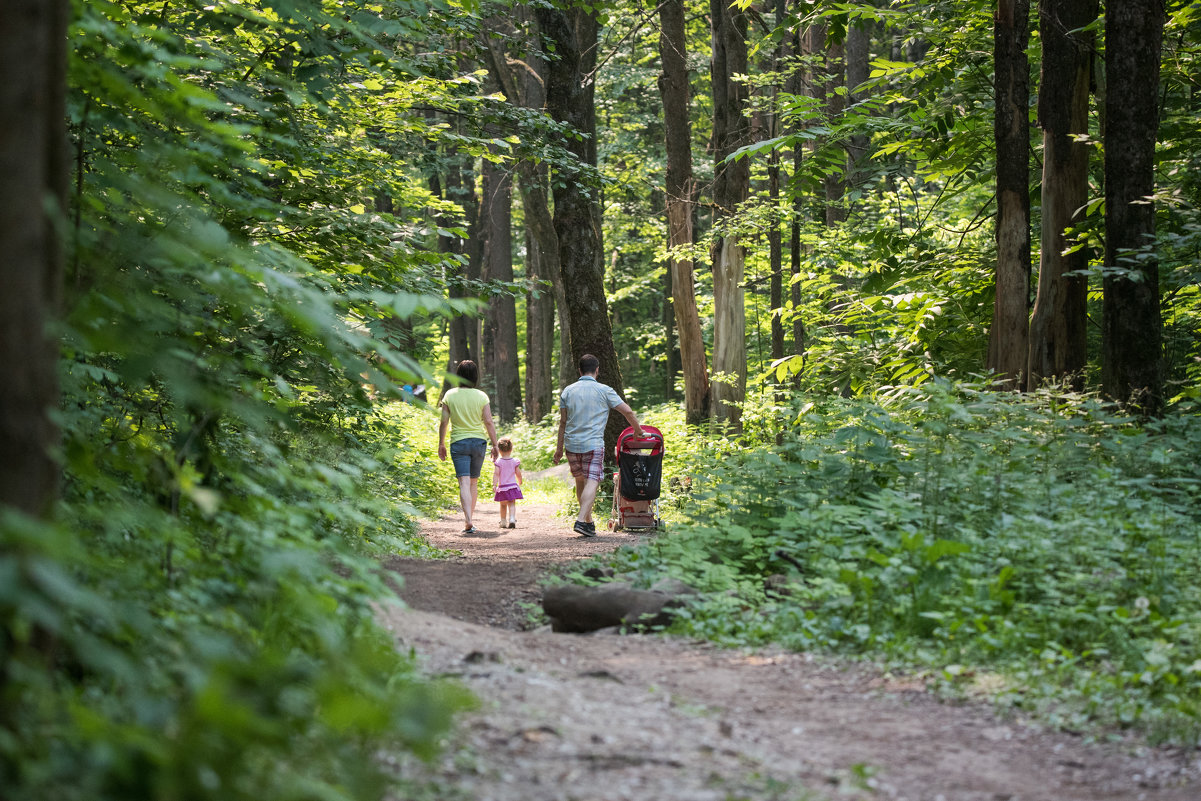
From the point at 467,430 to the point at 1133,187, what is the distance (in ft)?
25.8

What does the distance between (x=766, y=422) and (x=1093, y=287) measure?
581 cm

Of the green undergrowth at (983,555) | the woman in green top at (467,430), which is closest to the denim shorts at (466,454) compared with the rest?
the woman in green top at (467,430)

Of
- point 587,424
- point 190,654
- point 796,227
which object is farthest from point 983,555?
point 796,227

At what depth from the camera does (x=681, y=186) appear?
1812cm

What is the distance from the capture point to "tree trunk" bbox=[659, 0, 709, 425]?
1816cm

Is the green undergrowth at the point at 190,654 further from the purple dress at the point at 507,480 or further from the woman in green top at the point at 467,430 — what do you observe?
the purple dress at the point at 507,480

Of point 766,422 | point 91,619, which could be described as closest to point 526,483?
point 766,422

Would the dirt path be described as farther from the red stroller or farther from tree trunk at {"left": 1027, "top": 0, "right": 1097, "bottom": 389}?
tree trunk at {"left": 1027, "top": 0, "right": 1097, "bottom": 389}

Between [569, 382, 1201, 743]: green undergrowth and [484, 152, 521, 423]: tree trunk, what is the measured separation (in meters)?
18.3

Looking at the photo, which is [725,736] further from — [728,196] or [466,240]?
[466,240]

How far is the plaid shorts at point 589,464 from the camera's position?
1154 cm

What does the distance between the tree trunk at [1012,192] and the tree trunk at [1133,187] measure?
59.3 inches

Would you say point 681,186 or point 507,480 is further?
point 681,186

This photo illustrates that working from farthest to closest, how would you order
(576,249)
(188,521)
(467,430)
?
(576,249)
(467,430)
(188,521)
